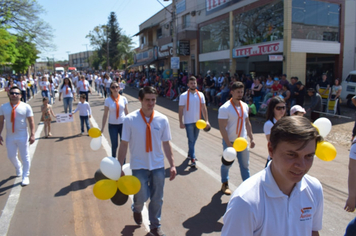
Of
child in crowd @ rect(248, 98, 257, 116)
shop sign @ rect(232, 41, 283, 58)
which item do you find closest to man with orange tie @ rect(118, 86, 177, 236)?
child in crowd @ rect(248, 98, 257, 116)

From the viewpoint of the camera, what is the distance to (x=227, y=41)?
2158 cm

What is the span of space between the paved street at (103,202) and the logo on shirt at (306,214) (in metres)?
2.48

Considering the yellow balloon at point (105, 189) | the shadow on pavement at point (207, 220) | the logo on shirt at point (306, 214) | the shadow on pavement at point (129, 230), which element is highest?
the logo on shirt at point (306, 214)

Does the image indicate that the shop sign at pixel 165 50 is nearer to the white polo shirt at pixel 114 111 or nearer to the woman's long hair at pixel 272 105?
the white polo shirt at pixel 114 111

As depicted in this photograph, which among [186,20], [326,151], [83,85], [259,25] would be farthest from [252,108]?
[186,20]

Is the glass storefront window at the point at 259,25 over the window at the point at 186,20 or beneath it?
beneath

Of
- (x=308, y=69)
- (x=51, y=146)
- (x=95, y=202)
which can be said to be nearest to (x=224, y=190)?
(x=95, y=202)

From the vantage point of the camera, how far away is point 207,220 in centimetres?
421

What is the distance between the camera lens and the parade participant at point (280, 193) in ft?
4.83

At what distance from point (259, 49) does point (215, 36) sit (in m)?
Answer: 6.60

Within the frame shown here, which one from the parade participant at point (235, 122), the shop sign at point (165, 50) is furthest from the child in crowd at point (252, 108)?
the shop sign at point (165, 50)

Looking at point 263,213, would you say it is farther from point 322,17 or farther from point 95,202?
point 322,17

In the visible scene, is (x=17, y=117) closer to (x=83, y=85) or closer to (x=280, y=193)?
(x=280, y=193)

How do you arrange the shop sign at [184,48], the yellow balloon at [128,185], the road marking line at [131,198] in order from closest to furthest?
the yellow balloon at [128,185] → the road marking line at [131,198] → the shop sign at [184,48]
